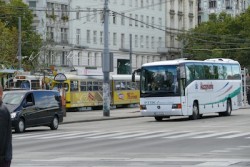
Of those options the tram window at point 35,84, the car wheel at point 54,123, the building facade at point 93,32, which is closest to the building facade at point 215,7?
the building facade at point 93,32

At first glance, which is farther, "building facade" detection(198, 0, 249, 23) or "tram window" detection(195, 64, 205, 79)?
"building facade" detection(198, 0, 249, 23)

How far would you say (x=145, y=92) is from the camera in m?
40.6

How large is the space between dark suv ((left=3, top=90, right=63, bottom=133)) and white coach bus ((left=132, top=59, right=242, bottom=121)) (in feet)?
24.8

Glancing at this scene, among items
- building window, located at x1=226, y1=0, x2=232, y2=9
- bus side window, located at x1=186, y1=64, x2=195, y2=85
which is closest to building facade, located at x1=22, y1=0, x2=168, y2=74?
building window, located at x1=226, y1=0, x2=232, y2=9

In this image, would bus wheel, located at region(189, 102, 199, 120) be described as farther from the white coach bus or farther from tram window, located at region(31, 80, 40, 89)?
tram window, located at region(31, 80, 40, 89)

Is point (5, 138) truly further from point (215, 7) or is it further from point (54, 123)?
point (215, 7)

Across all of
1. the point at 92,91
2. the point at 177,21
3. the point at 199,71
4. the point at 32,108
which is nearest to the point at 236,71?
the point at 199,71

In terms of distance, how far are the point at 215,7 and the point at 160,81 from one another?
99604 mm

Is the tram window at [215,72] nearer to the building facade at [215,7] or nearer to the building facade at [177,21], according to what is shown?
the building facade at [177,21]

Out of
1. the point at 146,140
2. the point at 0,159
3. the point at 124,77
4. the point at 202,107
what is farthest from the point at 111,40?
the point at 0,159

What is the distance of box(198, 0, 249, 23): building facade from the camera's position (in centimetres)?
13588

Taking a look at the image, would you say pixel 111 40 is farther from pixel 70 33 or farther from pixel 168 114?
pixel 168 114

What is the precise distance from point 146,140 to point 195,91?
16.7m

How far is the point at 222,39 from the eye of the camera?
360 ft
